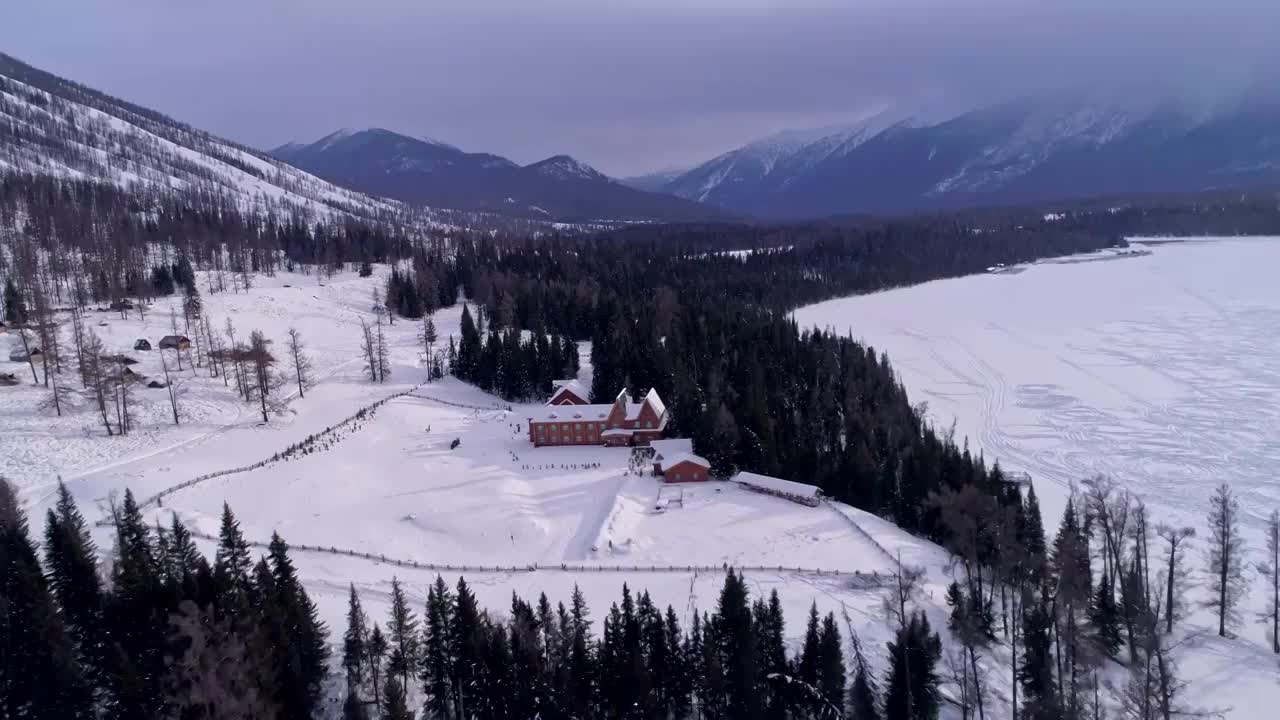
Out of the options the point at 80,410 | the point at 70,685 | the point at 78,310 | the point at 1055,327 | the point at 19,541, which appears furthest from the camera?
the point at 1055,327

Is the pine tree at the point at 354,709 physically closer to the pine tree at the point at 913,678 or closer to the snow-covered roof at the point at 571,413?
the pine tree at the point at 913,678

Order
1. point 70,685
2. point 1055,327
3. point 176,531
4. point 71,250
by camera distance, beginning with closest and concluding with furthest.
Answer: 1. point 70,685
2. point 176,531
3. point 1055,327
4. point 71,250

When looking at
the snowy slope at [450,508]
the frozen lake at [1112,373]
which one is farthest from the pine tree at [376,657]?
the frozen lake at [1112,373]

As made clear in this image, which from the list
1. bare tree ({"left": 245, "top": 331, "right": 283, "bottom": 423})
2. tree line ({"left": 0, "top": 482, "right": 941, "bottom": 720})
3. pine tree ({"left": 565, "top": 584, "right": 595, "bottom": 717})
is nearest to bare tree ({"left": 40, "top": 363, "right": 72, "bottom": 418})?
bare tree ({"left": 245, "top": 331, "right": 283, "bottom": 423})

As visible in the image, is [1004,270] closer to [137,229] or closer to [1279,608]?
[1279,608]

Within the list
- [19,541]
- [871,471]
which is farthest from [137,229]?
[871,471]

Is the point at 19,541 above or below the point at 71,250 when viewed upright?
below
